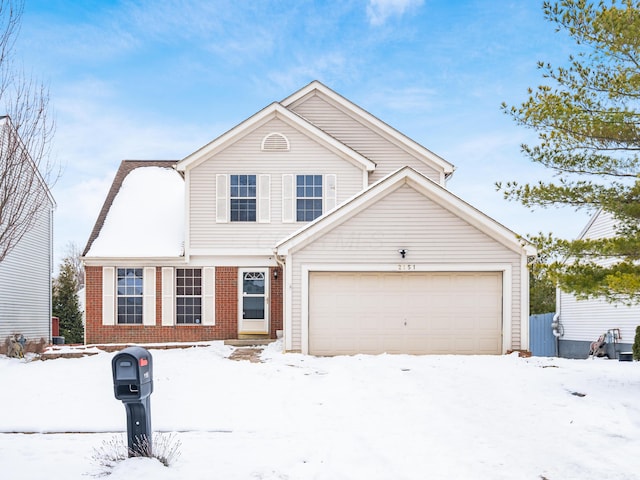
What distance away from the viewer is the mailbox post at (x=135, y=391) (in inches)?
211

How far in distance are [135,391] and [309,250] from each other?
29.0 ft

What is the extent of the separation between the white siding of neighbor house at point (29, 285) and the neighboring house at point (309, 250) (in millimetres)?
3571

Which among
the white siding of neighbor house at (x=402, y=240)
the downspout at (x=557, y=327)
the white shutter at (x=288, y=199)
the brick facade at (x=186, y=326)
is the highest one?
the white shutter at (x=288, y=199)

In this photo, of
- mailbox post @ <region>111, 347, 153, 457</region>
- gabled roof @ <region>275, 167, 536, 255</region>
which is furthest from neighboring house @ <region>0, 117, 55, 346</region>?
mailbox post @ <region>111, 347, 153, 457</region>

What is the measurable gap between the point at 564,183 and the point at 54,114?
9440 mm

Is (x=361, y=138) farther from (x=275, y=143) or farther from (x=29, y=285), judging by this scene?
(x=29, y=285)

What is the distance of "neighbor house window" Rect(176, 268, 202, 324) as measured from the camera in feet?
59.2

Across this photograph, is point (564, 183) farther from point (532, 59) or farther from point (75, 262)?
point (75, 262)

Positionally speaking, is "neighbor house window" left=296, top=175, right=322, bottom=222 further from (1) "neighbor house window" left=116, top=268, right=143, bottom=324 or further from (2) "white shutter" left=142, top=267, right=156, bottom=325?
(1) "neighbor house window" left=116, top=268, right=143, bottom=324

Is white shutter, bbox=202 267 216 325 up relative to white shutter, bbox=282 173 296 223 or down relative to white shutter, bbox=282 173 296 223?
down

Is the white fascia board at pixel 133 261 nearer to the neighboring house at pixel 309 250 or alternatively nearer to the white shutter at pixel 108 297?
the neighboring house at pixel 309 250

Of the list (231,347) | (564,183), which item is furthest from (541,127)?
(231,347)

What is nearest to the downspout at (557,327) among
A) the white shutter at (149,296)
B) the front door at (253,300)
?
the front door at (253,300)

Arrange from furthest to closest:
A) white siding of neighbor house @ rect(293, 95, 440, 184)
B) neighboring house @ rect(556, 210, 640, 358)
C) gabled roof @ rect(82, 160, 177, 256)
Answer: neighboring house @ rect(556, 210, 640, 358), white siding of neighbor house @ rect(293, 95, 440, 184), gabled roof @ rect(82, 160, 177, 256)
